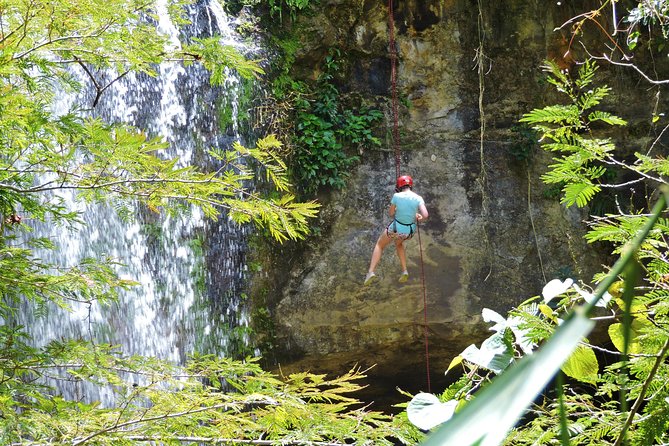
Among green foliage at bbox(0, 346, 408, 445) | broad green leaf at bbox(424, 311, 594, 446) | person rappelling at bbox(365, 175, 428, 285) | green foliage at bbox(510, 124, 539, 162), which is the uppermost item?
green foliage at bbox(510, 124, 539, 162)

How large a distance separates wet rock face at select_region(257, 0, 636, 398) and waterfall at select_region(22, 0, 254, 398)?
2.18 feet

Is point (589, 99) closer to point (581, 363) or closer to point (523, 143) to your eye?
point (581, 363)

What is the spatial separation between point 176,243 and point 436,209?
10.2 ft

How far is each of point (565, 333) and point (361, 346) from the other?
7.67 metres

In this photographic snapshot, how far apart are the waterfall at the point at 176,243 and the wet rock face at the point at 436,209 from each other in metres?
0.67

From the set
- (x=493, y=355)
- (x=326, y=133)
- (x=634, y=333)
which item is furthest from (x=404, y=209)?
(x=493, y=355)

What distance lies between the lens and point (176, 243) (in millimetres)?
7590

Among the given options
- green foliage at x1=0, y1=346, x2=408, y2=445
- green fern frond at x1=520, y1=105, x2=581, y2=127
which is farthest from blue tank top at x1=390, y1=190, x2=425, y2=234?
green fern frond at x1=520, y1=105, x2=581, y2=127

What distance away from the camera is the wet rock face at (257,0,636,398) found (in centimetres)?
779

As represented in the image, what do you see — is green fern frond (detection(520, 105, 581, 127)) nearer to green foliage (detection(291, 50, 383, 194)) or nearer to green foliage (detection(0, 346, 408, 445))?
green foliage (detection(0, 346, 408, 445))

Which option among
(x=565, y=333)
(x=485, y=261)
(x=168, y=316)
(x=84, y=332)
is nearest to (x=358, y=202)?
(x=485, y=261)

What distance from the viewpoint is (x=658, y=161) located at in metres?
1.88

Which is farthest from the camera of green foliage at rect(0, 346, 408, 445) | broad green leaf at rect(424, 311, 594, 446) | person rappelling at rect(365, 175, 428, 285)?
person rappelling at rect(365, 175, 428, 285)

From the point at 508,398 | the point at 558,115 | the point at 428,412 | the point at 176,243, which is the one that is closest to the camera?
the point at 508,398
